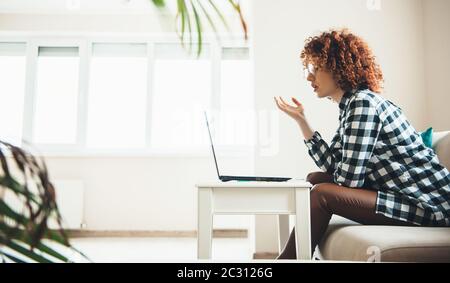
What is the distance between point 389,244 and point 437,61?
117 cm

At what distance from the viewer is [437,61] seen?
5.18 ft

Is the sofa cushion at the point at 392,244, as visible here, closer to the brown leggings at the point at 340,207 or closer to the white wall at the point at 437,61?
the brown leggings at the point at 340,207

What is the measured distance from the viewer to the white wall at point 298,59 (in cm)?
178

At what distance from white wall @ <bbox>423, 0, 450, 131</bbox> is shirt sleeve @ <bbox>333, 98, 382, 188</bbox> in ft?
1.89

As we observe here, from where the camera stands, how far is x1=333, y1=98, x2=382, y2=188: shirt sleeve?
960 millimetres

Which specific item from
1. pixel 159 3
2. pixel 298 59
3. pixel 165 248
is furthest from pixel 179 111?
pixel 159 3

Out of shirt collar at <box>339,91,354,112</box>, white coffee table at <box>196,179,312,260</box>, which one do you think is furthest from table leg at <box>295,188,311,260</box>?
shirt collar at <box>339,91,354,112</box>

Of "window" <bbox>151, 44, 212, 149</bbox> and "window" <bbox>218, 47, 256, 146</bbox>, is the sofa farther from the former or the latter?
"window" <bbox>151, 44, 212, 149</bbox>

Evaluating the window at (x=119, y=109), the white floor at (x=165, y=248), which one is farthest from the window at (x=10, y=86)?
the window at (x=119, y=109)

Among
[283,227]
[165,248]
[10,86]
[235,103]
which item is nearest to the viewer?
[10,86]

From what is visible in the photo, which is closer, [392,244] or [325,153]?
[392,244]

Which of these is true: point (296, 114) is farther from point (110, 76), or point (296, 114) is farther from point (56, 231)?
point (110, 76)

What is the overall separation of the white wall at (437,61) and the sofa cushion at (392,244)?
815mm

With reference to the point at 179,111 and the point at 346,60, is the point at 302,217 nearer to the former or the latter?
the point at 346,60
